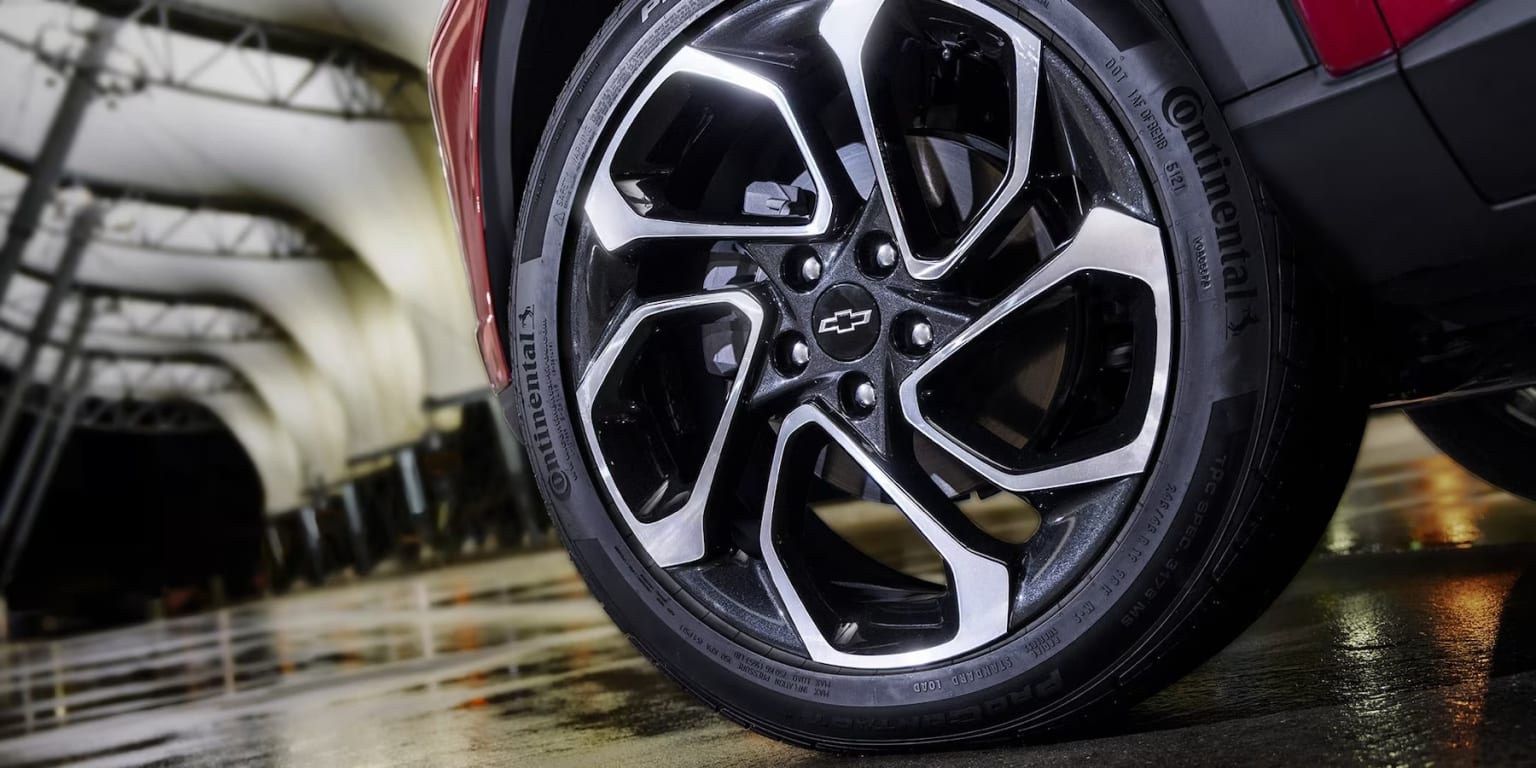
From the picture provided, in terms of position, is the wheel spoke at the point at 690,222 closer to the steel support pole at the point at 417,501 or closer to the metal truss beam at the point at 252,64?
the metal truss beam at the point at 252,64

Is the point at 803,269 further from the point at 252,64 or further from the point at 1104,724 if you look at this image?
the point at 252,64

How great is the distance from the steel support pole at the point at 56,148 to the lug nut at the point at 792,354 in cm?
1606

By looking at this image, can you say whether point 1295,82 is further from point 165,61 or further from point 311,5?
point 165,61

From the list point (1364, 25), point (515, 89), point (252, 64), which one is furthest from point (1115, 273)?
point (252, 64)

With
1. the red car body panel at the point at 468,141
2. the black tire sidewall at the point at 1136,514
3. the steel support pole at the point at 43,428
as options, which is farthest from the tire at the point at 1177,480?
the steel support pole at the point at 43,428

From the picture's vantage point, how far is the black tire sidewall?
4.34 ft

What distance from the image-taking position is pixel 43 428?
3209 centimetres

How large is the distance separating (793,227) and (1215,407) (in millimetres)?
619

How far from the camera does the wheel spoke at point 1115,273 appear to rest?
1.38 meters

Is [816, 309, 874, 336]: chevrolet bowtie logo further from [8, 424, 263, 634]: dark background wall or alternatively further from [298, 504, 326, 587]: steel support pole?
[8, 424, 263, 634]: dark background wall

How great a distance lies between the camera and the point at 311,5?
48.9ft

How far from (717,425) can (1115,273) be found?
2.09ft

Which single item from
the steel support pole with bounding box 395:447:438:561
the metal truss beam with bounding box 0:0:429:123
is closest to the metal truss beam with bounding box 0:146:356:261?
the steel support pole with bounding box 395:447:438:561

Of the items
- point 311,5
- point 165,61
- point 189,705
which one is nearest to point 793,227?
point 189,705
